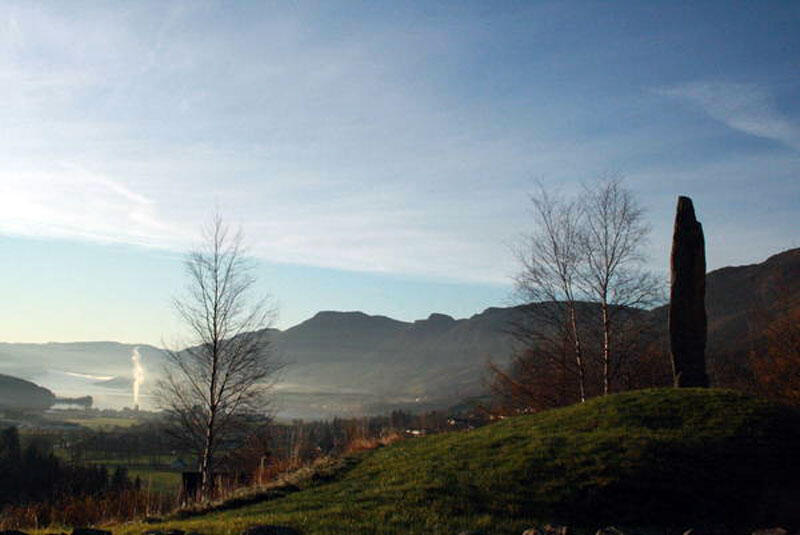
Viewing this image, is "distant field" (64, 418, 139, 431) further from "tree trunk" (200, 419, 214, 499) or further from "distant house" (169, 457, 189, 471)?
"tree trunk" (200, 419, 214, 499)

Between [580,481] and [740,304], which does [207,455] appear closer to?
[580,481]

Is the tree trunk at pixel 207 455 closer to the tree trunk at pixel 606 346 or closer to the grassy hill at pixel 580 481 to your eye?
the grassy hill at pixel 580 481

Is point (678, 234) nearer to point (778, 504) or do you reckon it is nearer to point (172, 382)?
point (778, 504)

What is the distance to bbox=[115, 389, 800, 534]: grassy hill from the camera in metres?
10.6

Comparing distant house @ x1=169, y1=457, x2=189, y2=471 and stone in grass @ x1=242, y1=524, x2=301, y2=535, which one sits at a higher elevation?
stone in grass @ x1=242, y1=524, x2=301, y2=535

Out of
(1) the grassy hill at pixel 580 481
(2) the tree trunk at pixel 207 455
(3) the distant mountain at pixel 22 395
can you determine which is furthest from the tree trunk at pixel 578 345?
(3) the distant mountain at pixel 22 395

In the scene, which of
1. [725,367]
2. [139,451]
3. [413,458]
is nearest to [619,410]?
[413,458]

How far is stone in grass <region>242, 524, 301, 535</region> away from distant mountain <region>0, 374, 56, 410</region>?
17296cm

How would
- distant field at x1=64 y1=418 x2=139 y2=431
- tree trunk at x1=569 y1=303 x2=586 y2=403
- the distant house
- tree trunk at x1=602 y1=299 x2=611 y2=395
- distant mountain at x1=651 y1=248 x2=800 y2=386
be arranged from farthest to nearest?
distant field at x1=64 y1=418 x2=139 y2=431
the distant house
distant mountain at x1=651 y1=248 x2=800 y2=386
tree trunk at x1=569 y1=303 x2=586 y2=403
tree trunk at x1=602 y1=299 x2=611 y2=395

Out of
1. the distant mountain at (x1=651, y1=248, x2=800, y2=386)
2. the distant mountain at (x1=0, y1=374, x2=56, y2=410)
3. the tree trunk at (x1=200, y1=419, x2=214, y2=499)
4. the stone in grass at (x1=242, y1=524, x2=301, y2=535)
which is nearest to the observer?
the stone in grass at (x1=242, y1=524, x2=301, y2=535)

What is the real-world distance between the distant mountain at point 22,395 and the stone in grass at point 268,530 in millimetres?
172963

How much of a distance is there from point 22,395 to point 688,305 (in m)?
194

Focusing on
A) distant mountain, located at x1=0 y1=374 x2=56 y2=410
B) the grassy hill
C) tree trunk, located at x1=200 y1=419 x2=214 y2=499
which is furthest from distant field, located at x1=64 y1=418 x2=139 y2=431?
the grassy hill

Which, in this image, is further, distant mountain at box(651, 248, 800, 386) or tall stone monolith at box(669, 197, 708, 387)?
distant mountain at box(651, 248, 800, 386)
